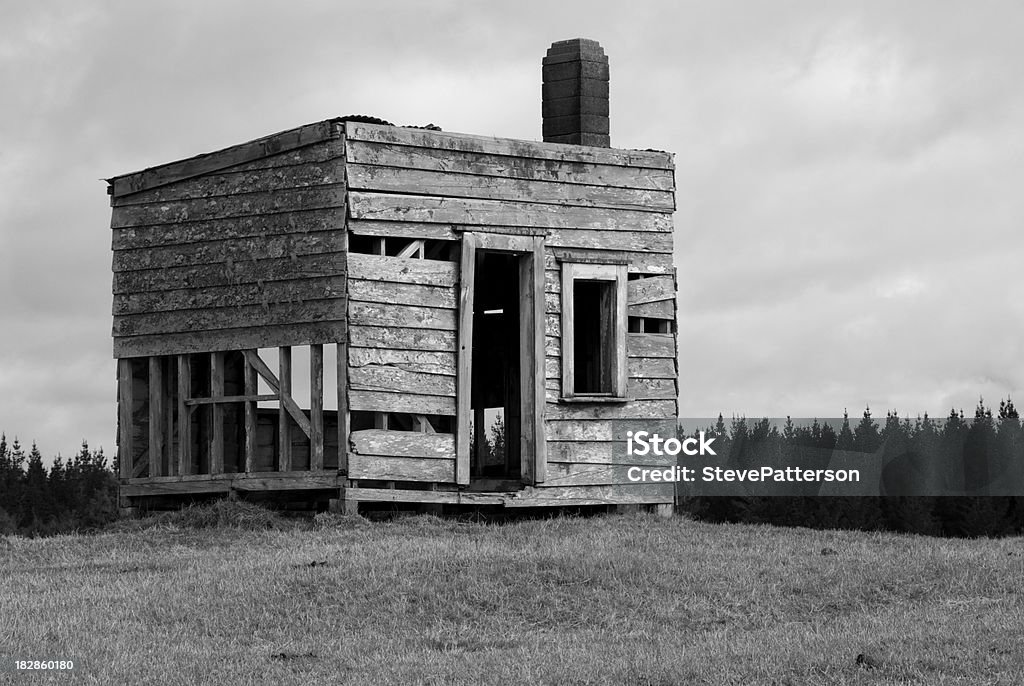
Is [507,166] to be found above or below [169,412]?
above

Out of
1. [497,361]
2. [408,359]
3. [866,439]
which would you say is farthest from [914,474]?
[408,359]

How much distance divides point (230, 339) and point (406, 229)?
3.24 metres

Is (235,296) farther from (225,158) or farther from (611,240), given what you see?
(611,240)

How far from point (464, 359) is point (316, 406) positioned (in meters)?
2.29

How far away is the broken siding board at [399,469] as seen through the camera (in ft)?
64.0

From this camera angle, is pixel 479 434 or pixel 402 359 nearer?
pixel 402 359

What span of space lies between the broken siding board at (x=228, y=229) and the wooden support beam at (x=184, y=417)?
190 cm

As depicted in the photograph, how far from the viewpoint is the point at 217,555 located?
17453mm

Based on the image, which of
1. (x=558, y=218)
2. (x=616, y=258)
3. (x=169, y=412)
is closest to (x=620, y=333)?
(x=616, y=258)

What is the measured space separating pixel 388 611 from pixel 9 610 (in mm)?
3838

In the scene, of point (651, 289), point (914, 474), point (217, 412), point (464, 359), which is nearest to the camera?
point (464, 359)

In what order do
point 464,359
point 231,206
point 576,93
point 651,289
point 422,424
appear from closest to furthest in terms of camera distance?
point 422,424 → point 464,359 → point 231,206 → point 651,289 → point 576,93

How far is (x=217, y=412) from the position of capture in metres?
21.2

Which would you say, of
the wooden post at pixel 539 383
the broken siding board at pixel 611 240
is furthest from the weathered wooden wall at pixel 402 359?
the broken siding board at pixel 611 240
